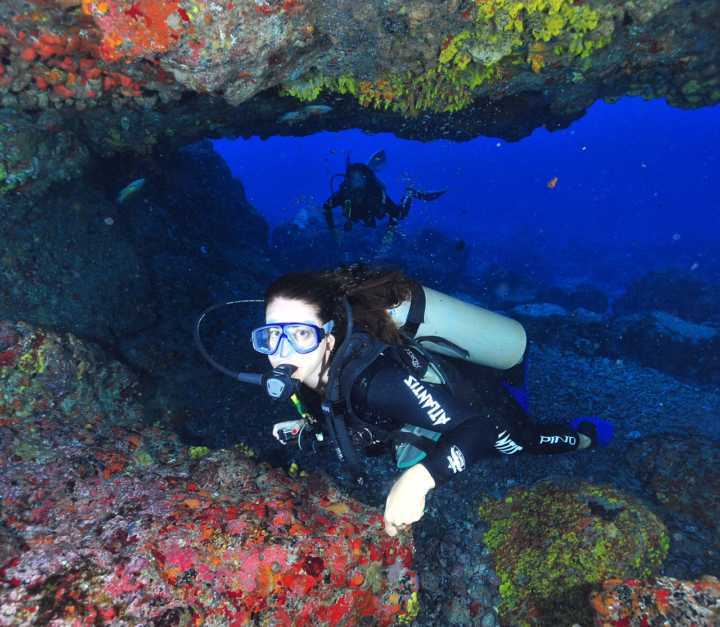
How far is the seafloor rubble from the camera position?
343 centimetres

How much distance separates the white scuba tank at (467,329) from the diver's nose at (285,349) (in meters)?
1.14

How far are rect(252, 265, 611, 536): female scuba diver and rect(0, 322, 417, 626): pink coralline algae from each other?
0.45 metres

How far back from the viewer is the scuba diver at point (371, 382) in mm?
2508

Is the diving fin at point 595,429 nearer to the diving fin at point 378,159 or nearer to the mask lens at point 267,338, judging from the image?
the mask lens at point 267,338

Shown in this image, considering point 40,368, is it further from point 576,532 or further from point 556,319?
point 556,319

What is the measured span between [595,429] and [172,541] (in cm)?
439

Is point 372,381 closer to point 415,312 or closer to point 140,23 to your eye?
point 415,312

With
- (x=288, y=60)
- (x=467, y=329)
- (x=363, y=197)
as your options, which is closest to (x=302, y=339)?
(x=467, y=329)

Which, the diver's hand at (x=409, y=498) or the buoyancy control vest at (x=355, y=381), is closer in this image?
the diver's hand at (x=409, y=498)

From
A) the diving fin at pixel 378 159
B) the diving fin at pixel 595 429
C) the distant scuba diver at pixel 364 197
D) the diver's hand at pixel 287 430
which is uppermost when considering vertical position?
the diving fin at pixel 378 159

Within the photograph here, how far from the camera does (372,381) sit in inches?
101

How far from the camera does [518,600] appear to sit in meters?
2.99

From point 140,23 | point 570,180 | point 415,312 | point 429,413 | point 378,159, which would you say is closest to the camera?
point 429,413

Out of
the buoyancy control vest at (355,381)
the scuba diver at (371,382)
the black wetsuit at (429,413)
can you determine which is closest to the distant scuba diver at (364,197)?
the scuba diver at (371,382)
